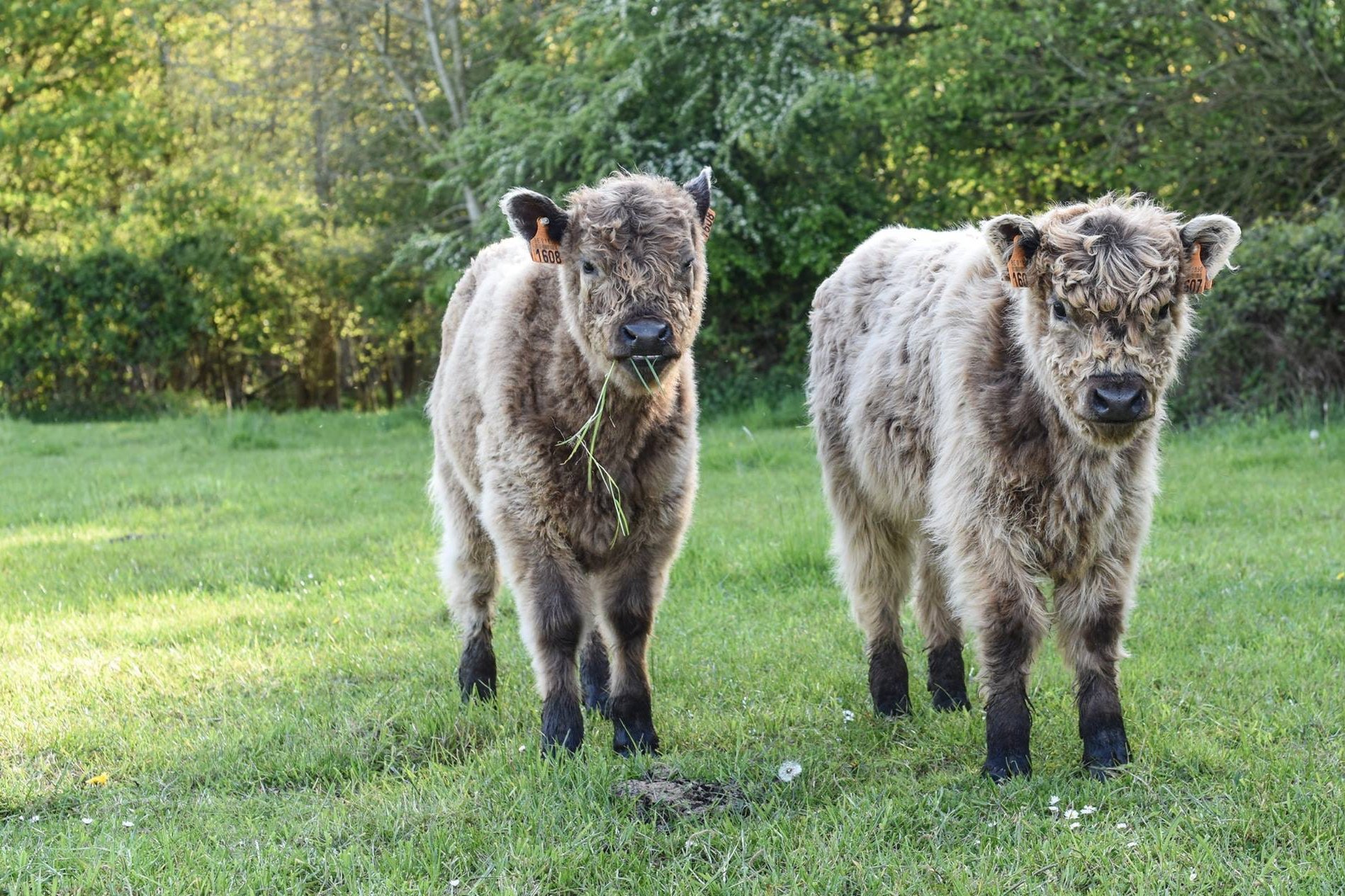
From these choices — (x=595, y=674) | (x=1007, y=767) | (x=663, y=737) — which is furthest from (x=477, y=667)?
(x=1007, y=767)

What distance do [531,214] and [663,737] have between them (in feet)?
7.36

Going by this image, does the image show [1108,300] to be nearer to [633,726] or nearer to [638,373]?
[638,373]

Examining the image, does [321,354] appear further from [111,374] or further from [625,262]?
[625,262]

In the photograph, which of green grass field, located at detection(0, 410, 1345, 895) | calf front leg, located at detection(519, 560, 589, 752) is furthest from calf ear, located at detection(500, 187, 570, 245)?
green grass field, located at detection(0, 410, 1345, 895)

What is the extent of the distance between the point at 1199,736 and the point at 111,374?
20595 millimetres

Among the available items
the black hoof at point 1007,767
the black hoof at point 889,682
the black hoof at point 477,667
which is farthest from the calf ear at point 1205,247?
the black hoof at point 477,667

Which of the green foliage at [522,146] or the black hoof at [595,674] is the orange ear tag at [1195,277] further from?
the green foliage at [522,146]

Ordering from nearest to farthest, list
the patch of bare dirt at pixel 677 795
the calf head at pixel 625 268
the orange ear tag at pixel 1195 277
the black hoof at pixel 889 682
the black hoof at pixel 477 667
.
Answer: the patch of bare dirt at pixel 677 795 < the orange ear tag at pixel 1195 277 < the calf head at pixel 625 268 < the black hoof at pixel 889 682 < the black hoof at pixel 477 667

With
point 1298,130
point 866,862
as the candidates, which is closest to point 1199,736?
point 866,862

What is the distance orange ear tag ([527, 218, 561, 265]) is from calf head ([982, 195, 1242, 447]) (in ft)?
5.69

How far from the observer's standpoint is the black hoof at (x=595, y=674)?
5.81 meters

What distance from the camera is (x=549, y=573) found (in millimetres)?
5062

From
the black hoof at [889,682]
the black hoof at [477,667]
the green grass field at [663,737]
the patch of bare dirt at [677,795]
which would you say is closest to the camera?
the green grass field at [663,737]

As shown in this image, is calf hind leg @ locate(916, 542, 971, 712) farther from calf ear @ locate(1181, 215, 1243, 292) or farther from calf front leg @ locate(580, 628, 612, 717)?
calf ear @ locate(1181, 215, 1243, 292)
